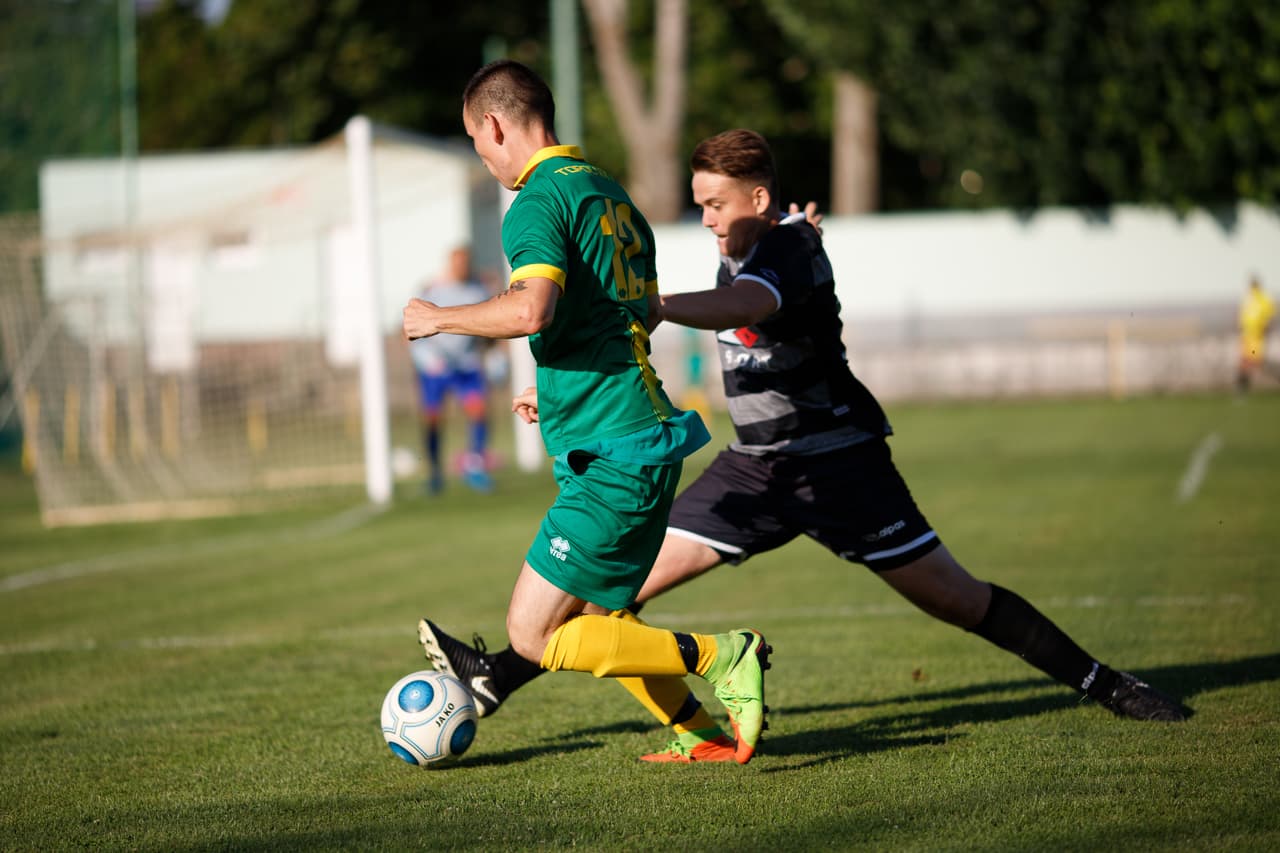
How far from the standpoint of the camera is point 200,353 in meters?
17.4

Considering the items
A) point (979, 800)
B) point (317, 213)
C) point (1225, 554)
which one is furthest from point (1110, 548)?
point (317, 213)

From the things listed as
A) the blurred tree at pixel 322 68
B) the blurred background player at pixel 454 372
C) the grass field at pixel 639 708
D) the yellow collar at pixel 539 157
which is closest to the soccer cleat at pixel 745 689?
the grass field at pixel 639 708

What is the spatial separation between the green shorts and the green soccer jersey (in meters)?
0.10

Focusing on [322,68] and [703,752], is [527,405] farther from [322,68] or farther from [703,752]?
[322,68]

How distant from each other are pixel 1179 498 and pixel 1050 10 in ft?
61.0

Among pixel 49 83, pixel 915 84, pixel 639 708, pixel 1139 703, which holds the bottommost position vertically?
pixel 639 708

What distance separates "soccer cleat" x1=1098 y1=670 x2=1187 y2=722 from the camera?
5.34m

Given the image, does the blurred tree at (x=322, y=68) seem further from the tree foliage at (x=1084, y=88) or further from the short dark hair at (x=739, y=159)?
the short dark hair at (x=739, y=159)

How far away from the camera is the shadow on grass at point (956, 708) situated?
17.2 feet

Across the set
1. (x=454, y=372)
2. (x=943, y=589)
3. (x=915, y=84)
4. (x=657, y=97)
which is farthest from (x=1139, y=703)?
(x=657, y=97)

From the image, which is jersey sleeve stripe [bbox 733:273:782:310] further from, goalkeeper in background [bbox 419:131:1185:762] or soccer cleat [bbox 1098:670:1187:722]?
soccer cleat [bbox 1098:670:1187:722]

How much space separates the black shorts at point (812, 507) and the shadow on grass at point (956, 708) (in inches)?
26.2

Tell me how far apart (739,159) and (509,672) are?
6.46ft

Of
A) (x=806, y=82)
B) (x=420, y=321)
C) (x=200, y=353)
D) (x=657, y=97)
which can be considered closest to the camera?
(x=420, y=321)
